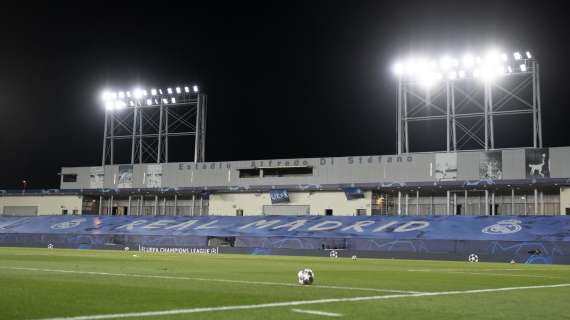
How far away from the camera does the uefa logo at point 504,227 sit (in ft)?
155

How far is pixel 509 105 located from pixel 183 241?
36436 mm

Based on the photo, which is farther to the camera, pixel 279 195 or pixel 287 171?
pixel 287 171

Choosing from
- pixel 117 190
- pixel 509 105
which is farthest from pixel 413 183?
pixel 117 190

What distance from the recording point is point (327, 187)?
61281 mm

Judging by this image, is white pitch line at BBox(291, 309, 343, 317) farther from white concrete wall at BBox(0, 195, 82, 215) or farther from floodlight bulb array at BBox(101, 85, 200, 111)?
white concrete wall at BBox(0, 195, 82, 215)

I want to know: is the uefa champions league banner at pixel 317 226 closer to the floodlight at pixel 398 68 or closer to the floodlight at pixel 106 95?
the floodlight at pixel 398 68

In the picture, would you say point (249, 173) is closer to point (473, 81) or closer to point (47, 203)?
point (473, 81)

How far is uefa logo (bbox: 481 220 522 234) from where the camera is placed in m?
47.4

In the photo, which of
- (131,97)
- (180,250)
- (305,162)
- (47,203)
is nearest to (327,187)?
(305,162)

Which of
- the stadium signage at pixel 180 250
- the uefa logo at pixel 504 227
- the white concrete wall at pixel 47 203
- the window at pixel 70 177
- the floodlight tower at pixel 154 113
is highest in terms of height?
the floodlight tower at pixel 154 113

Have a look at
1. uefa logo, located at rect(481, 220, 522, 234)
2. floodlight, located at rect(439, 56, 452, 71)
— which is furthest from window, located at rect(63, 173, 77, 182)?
uefa logo, located at rect(481, 220, 522, 234)

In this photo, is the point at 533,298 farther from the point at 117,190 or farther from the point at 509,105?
the point at 117,190

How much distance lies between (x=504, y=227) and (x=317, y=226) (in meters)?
15.1

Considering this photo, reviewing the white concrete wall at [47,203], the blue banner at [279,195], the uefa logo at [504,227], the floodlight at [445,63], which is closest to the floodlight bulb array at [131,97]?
the white concrete wall at [47,203]
